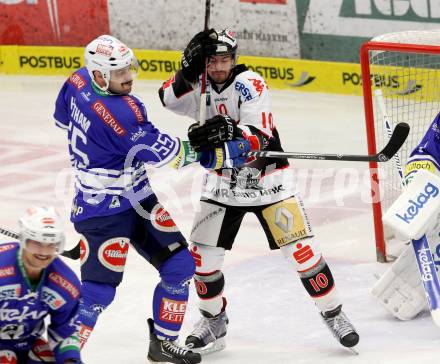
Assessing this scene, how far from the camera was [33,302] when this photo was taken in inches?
163

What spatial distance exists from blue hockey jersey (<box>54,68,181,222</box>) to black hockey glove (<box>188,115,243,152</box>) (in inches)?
3.5

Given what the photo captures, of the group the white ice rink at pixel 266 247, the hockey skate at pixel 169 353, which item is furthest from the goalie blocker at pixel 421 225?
the hockey skate at pixel 169 353

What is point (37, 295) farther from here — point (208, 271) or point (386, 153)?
point (386, 153)

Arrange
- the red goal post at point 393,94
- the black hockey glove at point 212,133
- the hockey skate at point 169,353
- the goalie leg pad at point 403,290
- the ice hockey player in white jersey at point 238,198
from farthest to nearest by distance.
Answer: the red goal post at point 393,94 → the goalie leg pad at point 403,290 → the ice hockey player in white jersey at point 238,198 → the hockey skate at point 169,353 → the black hockey glove at point 212,133

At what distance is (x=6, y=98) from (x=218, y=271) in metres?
5.84

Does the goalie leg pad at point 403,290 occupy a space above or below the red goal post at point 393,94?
below

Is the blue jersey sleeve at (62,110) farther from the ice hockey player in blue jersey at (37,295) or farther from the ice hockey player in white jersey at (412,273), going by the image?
the ice hockey player in white jersey at (412,273)

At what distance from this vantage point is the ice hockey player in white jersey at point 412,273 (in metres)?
5.62

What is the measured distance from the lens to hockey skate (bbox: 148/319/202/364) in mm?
5109

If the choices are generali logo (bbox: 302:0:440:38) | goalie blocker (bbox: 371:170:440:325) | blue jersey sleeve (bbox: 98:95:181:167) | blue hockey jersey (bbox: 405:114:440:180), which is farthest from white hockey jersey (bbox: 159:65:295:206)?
generali logo (bbox: 302:0:440:38)

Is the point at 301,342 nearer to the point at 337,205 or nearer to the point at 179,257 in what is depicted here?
the point at 179,257

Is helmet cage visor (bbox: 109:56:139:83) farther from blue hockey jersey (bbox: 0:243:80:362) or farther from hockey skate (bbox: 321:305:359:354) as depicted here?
hockey skate (bbox: 321:305:359:354)

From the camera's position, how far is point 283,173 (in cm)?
544

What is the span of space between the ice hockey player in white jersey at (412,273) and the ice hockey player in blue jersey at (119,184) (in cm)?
101
